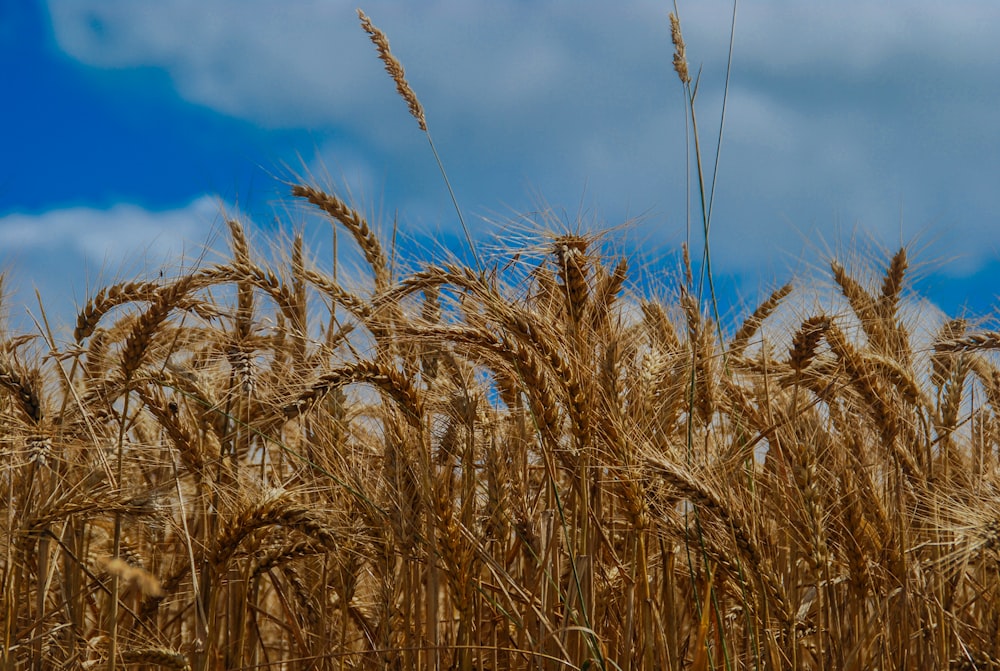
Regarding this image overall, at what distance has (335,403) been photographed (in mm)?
2842

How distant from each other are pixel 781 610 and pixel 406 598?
0.98 meters

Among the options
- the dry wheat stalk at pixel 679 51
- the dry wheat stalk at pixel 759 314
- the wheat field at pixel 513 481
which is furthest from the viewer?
the dry wheat stalk at pixel 759 314

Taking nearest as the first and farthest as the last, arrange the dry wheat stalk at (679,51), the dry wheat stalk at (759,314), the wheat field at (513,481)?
the wheat field at (513,481)
the dry wheat stalk at (679,51)
the dry wheat stalk at (759,314)

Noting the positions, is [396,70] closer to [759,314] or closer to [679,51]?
[679,51]

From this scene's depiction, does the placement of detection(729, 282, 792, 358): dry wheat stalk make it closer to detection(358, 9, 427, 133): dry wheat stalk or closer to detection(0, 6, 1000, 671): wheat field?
detection(0, 6, 1000, 671): wheat field

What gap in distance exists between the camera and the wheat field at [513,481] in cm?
204

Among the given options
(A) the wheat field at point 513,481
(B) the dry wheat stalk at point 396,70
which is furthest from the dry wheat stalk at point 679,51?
(B) the dry wheat stalk at point 396,70

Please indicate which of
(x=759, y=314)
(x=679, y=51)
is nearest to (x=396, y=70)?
(x=679, y=51)

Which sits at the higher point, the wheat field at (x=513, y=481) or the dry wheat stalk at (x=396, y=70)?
the dry wheat stalk at (x=396, y=70)

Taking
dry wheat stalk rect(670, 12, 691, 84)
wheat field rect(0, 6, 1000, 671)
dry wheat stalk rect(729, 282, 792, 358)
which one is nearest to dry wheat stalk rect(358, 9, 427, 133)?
wheat field rect(0, 6, 1000, 671)

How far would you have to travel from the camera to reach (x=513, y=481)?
8.39ft

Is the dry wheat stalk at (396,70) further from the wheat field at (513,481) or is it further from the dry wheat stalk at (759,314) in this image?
the dry wheat stalk at (759,314)

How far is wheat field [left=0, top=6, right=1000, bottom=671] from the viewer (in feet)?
6.70

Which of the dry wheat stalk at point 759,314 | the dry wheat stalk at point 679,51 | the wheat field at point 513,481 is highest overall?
the dry wheat stalk at point 679,51
